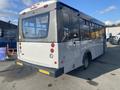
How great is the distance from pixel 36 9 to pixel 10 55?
637 cm

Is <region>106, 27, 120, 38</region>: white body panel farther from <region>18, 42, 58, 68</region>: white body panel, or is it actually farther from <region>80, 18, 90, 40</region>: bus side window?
<region>18, 42, 58, 68</region>: white body panel

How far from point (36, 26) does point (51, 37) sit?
0.94 meters

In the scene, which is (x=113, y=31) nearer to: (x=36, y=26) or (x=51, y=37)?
(x=36, y=26)

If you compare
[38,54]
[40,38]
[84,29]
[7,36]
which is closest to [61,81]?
[38,54]

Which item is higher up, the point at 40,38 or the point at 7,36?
the point at 7,36

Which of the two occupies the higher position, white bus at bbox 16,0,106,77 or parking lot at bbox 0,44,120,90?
white bus at bbox 16,0,106,77

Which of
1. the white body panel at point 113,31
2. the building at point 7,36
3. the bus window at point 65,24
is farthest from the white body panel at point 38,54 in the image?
the white body panel at point 113,31

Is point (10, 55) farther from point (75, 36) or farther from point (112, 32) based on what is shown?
point (112, 32)

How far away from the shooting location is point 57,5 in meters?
4.21

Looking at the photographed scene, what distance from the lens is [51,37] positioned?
14.3ft

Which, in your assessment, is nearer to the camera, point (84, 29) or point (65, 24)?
point (65, 24)

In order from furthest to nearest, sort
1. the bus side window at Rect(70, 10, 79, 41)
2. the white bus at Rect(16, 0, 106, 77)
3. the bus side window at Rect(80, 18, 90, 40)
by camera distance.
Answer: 1. the bus side window at Rect(80, 18, 90, 40)
2. the bus side window at Rect(70, 10, 79, 41)
3. the white bus at Rect(16, 0, 106, 77)

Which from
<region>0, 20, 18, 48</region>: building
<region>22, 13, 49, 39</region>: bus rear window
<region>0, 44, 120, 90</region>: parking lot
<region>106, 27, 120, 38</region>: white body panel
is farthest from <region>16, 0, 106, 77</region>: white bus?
<region>106, 27, 120, 38</region>: white body panel

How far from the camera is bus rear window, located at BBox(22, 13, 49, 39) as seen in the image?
14.9 ft
